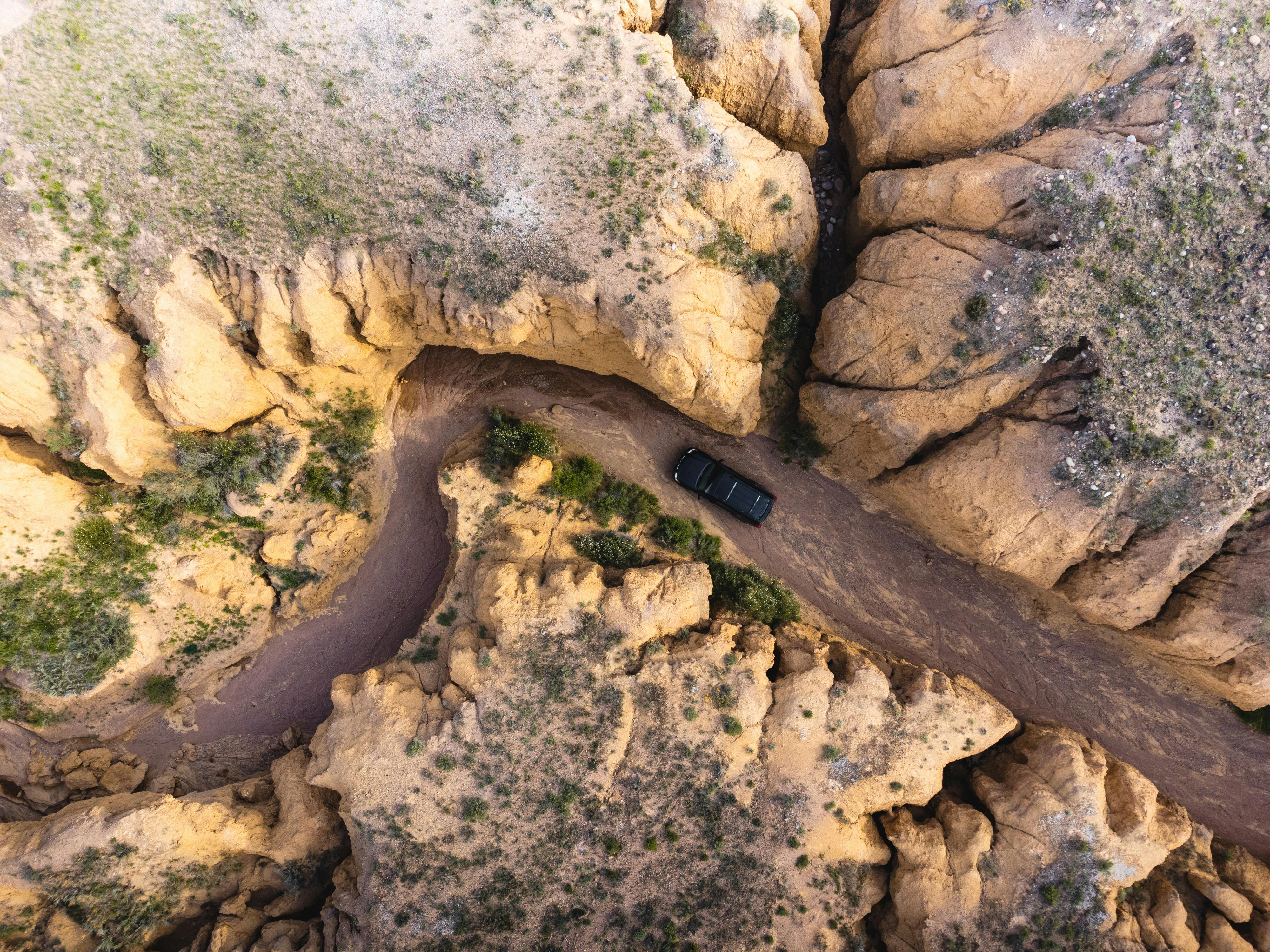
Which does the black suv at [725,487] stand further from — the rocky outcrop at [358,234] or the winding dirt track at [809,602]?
the rocky outcrop at [358,234]

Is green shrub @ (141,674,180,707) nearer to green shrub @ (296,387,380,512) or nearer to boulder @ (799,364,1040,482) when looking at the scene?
green shrub @ (296,387,380,512)

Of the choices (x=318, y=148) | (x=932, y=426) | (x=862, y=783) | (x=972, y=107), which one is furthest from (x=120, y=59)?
(x=862, y=783)

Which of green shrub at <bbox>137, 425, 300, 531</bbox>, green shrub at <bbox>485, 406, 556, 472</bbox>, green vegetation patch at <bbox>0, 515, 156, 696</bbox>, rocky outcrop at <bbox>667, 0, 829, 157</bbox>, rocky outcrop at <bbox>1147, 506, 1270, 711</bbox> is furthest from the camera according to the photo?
green shrub at <bbox>485, 406, 556, 472</bbox>

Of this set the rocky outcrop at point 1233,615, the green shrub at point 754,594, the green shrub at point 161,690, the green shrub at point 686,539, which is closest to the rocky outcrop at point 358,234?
the green shrub at point 161,690

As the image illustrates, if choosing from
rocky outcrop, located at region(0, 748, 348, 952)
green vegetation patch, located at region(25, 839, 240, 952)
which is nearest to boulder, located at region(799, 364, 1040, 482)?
rocky outcrop, located at region(0, 748, 348, 952)

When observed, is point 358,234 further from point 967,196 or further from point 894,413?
point 967,196

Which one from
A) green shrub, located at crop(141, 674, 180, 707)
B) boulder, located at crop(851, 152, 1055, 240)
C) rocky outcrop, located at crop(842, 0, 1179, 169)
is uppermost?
rocky outcrop, located at crop(842, 0, 1179, 169)


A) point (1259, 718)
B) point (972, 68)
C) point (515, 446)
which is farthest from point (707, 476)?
point (1259, 718)
